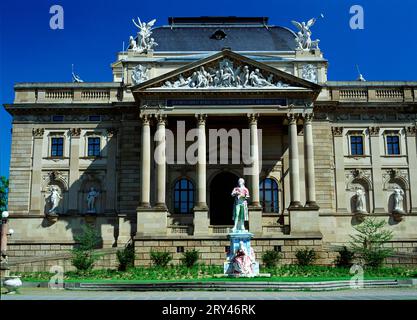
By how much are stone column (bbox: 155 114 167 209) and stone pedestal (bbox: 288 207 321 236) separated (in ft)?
32.6

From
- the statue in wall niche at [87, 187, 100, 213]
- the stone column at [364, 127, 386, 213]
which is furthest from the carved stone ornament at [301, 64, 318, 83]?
the statue in wall niche at [87, 187, 100, 213]

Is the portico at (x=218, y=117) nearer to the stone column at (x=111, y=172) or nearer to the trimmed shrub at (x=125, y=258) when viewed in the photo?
the trimmed shrub at (x=125, y=258)

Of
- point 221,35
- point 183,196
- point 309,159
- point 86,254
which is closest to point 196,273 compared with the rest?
point 86,254

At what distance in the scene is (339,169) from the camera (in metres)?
49.6

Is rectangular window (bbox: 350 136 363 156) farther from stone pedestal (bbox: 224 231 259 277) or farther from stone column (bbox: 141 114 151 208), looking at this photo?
stone pedestal (bbox: 224 231 259 277)

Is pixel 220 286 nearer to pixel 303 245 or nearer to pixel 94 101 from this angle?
pixel 303 245

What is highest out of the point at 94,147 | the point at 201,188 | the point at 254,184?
the point at 94,147

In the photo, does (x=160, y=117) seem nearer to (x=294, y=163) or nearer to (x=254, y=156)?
(x=254, y=156)

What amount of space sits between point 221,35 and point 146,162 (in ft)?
53.5

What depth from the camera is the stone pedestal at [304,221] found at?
43.4 metres

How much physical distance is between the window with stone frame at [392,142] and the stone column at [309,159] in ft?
27.3

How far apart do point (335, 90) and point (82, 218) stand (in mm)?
24598

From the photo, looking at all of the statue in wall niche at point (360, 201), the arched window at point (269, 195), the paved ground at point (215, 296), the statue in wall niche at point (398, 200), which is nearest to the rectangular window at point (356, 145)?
the statue in wall niche at point (360, 201)
